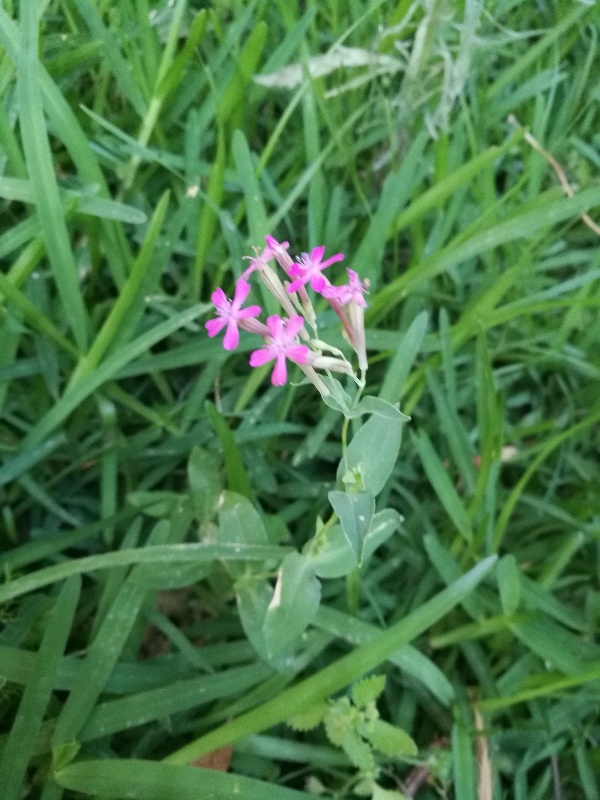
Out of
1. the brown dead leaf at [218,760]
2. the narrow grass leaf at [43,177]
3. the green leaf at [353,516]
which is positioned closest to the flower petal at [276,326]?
the green leaf at [353,516]

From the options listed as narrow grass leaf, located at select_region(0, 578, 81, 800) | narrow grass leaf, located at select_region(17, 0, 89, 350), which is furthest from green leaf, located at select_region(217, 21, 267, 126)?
narrow grass leaf, located at select_region(0, 578, 81, 800)

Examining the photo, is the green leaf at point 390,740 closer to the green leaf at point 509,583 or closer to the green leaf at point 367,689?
the green leaf at point 367,689

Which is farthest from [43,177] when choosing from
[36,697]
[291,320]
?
[36,697]

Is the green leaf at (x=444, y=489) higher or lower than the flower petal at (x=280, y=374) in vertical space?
lower

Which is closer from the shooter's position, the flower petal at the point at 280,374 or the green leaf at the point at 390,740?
the flower petal at the point at 280,374

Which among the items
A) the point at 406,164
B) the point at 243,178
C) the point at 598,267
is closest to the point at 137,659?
the point at 243,178

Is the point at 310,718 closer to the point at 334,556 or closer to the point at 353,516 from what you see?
the point at 334,556

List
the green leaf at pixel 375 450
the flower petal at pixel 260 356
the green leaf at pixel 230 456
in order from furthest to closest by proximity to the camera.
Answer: the green leaf at pixel 230 456
the green leaf at pixel 375 450
the flower petal at pixel 260 356

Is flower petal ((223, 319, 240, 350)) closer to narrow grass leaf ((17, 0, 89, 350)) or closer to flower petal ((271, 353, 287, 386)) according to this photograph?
flower petal ((271, 353, 287, 386))

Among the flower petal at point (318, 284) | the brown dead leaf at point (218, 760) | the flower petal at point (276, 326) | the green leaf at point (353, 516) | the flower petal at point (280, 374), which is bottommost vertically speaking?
the brown dead leaf at point (218, 760)

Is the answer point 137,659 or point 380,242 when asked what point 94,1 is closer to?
point 380,242
